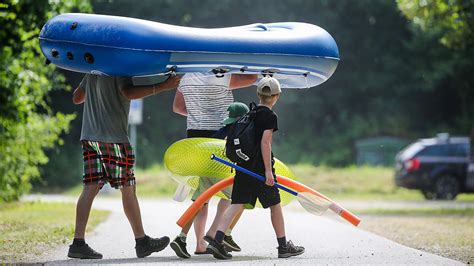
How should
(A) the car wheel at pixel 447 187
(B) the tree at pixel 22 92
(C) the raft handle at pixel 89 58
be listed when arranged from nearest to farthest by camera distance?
(C) the raft handle at pixel 89 58
(B) the tree at pixel 22 92
(A) the car wheel at pixel 447 187

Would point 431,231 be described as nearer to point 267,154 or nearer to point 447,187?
point 267,154

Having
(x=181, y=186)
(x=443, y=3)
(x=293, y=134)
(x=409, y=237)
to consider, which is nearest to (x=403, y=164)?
(x=443, y=3)

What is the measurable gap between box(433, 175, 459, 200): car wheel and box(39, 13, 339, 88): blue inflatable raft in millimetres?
15543

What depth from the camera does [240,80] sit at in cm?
927

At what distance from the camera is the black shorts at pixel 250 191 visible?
8594 millimetres

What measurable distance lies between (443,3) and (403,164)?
20.2 ft

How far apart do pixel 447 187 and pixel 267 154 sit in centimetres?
1633

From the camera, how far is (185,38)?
870cm

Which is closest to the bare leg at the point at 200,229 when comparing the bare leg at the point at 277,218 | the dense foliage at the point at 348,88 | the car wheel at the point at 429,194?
the bare leg at the point at 277,218

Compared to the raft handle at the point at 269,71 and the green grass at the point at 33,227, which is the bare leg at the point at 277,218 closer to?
the raft handle at the point at 269,71

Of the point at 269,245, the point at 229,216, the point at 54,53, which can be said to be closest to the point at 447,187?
the point at 269,245

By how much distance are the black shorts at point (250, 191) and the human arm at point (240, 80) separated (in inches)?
38.0

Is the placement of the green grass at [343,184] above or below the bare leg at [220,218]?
above

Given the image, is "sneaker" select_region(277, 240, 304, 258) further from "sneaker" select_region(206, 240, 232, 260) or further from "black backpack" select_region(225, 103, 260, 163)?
"black backpack" select_region(225, 103, 260, 163)
